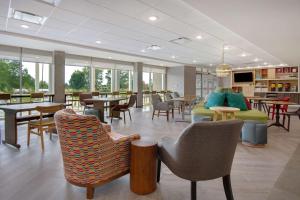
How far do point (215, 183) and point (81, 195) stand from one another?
1601 millimetres

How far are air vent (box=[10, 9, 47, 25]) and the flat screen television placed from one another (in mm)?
13267

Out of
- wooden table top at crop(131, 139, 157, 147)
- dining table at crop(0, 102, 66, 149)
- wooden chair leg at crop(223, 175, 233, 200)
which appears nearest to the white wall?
dining table at crop(0, 102, 66, 149)

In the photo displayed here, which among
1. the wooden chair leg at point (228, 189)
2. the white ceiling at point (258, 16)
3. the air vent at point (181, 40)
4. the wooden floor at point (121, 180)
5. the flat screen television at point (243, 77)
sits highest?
the air vent at point (181, 40)

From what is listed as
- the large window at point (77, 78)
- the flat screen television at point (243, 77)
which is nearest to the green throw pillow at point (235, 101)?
the large window at point (77, 78)

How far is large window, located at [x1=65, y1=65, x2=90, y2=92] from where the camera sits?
8.93m

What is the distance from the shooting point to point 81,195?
6.95 ft

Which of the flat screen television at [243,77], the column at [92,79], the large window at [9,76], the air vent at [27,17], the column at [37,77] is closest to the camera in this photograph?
the air vent at [27,17]

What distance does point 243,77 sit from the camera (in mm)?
14109

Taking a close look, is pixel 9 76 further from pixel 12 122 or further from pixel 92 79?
pixel 12 122

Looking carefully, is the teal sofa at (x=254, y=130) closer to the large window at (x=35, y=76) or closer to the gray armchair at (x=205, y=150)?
the gray armchair at (x=205, y=150)

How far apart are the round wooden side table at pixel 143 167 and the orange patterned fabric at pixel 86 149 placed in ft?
0.71

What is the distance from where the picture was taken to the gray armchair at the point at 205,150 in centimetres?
167

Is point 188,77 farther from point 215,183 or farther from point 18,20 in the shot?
point 215,183

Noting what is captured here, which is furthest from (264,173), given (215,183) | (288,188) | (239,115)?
(239,115)
